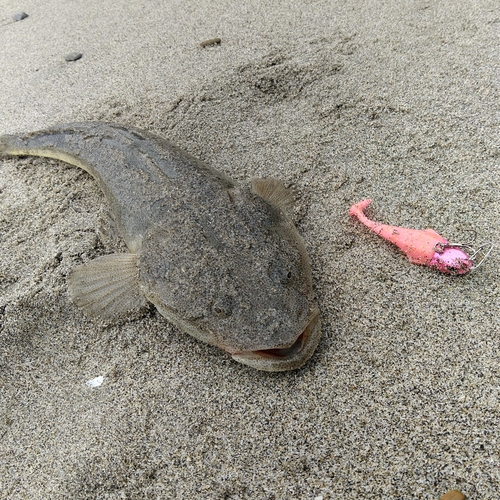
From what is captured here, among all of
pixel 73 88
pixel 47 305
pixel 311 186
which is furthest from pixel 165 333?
pixel 73 88

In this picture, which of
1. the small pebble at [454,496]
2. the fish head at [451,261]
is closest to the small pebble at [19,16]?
the fish head at [451,261]

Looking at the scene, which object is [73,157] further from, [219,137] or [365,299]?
[365,299]

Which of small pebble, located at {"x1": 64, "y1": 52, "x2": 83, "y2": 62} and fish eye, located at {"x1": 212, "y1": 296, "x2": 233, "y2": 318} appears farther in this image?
small pebble, located at {"x1": 64, "y1": 52, "x2": 83, "y2": 62}

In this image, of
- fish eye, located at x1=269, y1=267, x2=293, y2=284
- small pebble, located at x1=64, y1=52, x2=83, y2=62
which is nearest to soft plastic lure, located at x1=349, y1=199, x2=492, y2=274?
fish eye, located at x1=269, y1=267, x2=293, y2=284

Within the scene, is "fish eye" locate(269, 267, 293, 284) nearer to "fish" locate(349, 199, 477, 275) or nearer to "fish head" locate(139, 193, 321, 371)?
"fish head" locate(139, 193, 321, 371)

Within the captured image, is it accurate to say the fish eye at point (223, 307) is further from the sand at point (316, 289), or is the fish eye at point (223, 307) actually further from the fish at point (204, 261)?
the sand at point (316, 289)
